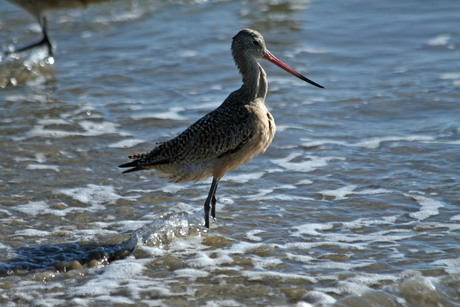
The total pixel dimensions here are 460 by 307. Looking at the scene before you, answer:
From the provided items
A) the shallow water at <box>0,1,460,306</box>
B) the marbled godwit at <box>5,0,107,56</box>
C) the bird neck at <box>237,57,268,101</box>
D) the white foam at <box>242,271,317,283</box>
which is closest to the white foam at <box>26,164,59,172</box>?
the shallow water at <box>0,1,460,306</box>

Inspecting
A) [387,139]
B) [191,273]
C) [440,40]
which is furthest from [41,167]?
[440,40]

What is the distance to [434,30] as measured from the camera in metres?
9.62

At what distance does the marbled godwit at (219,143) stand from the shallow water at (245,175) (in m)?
0.38

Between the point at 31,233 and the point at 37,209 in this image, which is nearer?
the point at 31,233

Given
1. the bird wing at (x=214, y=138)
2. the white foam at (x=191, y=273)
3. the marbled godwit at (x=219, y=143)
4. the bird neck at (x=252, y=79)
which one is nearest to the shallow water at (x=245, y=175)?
the white foam at (x=191, y=273)

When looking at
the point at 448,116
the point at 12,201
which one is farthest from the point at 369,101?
the point at 12,201

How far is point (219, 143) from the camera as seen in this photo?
196 inches

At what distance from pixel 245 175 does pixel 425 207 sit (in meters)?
1.59

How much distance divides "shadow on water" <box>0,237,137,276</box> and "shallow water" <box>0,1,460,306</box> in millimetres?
15

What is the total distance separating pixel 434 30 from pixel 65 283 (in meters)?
7.10

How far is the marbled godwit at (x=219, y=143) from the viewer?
4945 mm

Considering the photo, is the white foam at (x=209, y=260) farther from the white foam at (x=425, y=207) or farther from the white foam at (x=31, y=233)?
the white foam at (x=425, y=207)

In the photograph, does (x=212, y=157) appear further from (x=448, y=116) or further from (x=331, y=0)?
(x=331, y=0)

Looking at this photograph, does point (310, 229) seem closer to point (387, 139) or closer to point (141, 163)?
point (141, 163)
